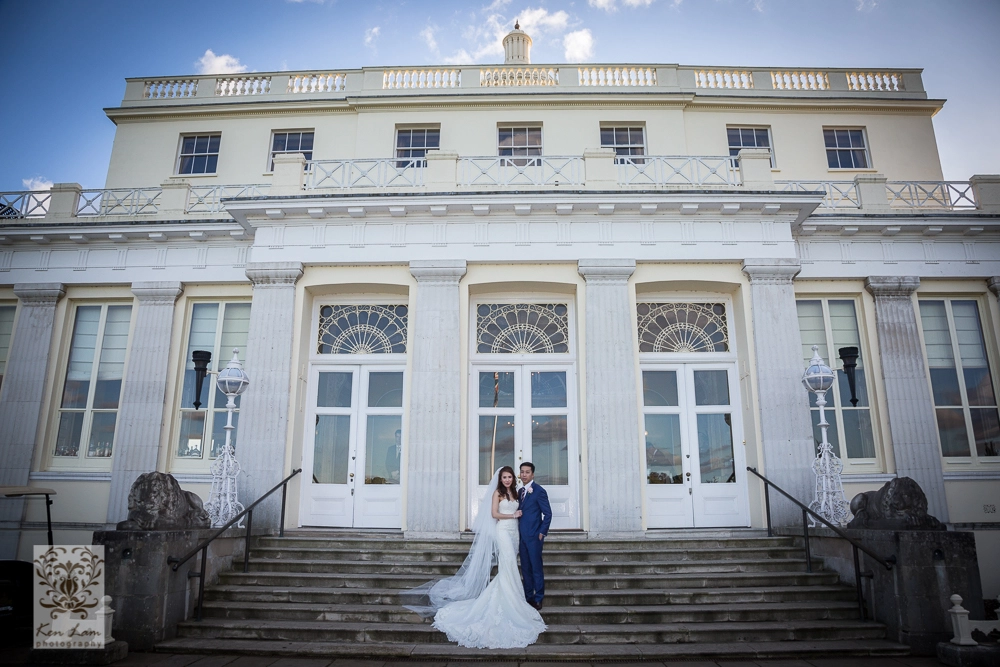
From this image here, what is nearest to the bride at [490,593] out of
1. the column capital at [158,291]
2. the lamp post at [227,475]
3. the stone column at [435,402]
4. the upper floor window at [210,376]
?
the stone column at [435,402]

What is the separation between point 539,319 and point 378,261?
2.91m

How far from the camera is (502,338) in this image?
1064 cm

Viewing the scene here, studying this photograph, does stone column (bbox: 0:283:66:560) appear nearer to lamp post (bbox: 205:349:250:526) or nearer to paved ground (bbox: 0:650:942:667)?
lamp post (bbox: 205:349:250:526)

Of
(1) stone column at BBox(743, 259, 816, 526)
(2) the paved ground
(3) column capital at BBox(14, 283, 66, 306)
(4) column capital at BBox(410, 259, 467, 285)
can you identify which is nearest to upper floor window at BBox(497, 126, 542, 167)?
(4) column capital at BBox(410, 259, 467, 285)

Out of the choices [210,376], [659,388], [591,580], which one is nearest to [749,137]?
[659,388]

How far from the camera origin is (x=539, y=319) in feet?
35.2

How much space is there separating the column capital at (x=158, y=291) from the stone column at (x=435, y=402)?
4609mm

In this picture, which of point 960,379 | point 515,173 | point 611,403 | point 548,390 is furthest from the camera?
point 515,173

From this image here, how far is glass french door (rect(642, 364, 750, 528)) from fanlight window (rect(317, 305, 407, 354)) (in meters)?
4.35

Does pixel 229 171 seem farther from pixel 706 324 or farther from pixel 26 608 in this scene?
pixel 706 324

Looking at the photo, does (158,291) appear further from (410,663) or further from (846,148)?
(846,148)

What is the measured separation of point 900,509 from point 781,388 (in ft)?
9.19

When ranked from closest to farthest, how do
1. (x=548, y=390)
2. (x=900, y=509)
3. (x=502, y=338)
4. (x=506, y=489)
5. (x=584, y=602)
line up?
(x=900, y=509)
(x=584, y=602)
(x=506, y=489)
(x=548, y=390)
(x=502, y=338)

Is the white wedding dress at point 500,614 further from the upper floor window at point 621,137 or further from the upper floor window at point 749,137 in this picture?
the upper floor window at point 749,137
